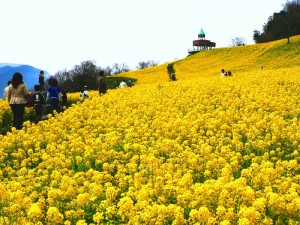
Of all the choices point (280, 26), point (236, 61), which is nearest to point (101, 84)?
point (236, 61)

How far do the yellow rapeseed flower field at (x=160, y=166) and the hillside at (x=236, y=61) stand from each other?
3746 centimetres

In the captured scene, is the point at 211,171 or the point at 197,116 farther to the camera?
the point at 197,116

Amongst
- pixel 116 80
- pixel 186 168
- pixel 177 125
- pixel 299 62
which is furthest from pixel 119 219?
pixel 116 80

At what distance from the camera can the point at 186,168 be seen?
10211 mm

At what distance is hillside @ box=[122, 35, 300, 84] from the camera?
5828 centimetres

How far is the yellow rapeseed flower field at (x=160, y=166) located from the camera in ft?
24.2

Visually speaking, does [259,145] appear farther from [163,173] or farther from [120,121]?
[120,121]

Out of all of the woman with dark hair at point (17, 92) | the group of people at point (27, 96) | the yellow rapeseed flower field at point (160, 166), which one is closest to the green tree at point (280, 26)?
the group of people at point (27, 96)

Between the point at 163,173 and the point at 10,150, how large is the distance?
6.51m

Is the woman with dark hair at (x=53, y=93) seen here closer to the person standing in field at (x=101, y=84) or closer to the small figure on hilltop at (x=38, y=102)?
the small figure on hilltop at (x=38, y=102)

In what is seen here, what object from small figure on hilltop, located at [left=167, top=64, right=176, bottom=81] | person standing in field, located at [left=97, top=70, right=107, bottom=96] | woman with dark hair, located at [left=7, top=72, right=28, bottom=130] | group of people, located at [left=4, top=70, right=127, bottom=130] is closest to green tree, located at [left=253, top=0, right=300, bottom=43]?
small figure on hilltop, located at [left=167, top=64, right=176, bottom=81]

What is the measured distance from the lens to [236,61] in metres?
68.6

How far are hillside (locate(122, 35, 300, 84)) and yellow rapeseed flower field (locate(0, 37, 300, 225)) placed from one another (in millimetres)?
37456

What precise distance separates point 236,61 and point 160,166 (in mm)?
60225
